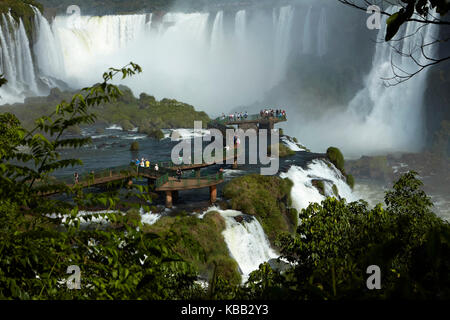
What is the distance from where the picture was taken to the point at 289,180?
25125mm

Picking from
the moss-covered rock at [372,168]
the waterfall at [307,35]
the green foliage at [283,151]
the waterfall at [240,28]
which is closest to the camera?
the green foliage at [283,151]

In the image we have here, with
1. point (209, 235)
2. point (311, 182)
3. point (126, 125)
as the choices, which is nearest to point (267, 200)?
point (209, 235)

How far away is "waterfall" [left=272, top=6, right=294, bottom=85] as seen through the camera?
229 ft

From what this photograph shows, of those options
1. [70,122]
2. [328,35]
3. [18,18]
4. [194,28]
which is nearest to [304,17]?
[328,35]

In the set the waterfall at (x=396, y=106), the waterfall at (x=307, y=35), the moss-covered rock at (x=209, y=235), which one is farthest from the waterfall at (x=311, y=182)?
the waterfall at (x=307, y=35)

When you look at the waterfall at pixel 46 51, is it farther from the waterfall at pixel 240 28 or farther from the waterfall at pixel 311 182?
the waterfall at pixel 311 182

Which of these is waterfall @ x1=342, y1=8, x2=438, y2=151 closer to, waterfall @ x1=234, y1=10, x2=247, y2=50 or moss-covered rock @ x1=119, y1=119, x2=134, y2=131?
waterfall @ x1=234, y1=10, x2=247, y2=50

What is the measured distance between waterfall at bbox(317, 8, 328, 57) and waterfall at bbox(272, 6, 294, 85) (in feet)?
15.7

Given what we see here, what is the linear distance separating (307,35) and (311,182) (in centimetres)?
4996

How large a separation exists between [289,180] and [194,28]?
196ft

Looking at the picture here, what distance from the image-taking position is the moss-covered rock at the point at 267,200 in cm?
2058

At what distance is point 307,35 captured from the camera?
7088 cm

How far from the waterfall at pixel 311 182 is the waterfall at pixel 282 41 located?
44695 mm

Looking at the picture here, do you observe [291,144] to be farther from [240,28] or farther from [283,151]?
[240,28]
